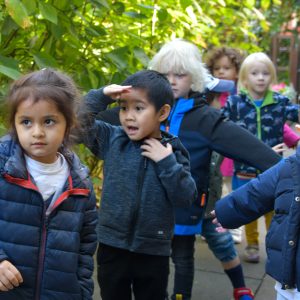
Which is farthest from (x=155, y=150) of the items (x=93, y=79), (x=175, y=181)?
(x=93, y=79)

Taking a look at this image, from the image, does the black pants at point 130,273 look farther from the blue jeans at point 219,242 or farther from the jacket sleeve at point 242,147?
the blue jeans at point 219,242

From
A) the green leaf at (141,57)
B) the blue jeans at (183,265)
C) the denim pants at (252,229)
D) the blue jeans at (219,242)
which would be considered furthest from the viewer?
the denim pants at (252,229)

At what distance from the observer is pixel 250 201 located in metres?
2.80

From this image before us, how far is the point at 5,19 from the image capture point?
3164 mm

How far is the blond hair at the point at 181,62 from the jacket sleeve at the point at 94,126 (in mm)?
598

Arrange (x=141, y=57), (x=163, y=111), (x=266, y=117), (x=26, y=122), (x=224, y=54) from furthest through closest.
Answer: (x=224, y=54), (x=266, y=117), (x=141, y=57), (x=163, y=111), (x=26, y=122)

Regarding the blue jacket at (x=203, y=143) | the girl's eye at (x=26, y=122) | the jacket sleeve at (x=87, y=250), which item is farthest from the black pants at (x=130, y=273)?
the girl's eye at (x=26, y=122)

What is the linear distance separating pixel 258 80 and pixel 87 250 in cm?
300

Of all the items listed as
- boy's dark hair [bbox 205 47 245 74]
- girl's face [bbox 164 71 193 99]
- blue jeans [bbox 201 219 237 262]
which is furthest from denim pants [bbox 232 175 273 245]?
girl's face [bbox 164 71 193 99]

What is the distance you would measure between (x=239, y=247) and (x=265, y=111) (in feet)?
4.38

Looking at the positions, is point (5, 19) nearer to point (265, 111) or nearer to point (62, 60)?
point (62, 60)

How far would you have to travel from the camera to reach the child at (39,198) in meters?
2.21

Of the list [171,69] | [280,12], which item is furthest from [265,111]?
[280,12]

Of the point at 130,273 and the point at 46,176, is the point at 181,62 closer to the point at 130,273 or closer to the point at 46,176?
the point at 130,273
